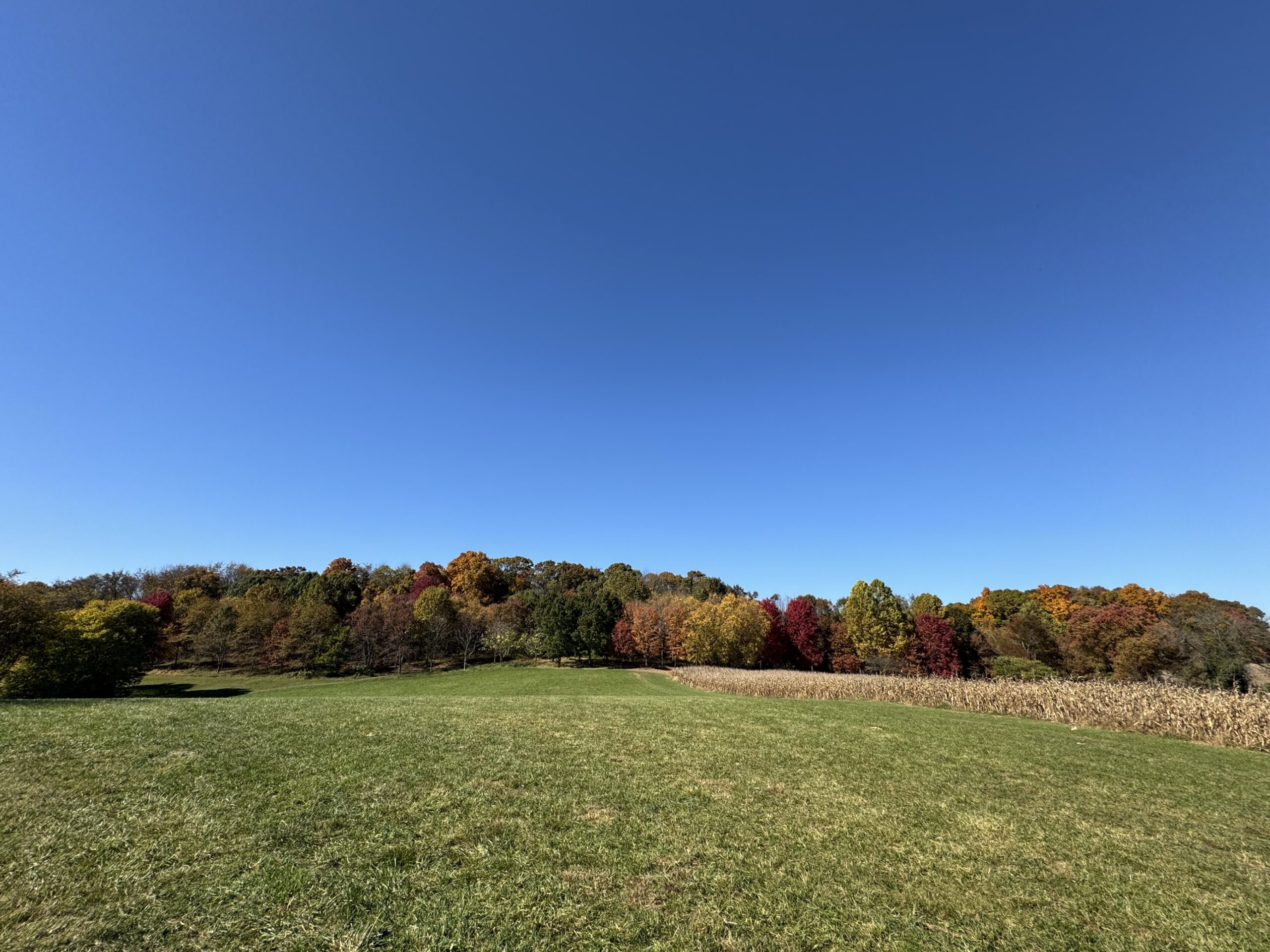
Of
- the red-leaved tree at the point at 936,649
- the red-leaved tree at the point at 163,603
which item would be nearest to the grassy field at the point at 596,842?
the red-leaved tree at the point at 936,649

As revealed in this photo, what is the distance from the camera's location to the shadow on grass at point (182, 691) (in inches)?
1487

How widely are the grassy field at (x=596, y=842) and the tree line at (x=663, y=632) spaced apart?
40.3m

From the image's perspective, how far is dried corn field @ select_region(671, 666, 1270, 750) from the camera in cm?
1514

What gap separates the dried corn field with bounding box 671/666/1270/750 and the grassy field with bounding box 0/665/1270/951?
4.36 metres

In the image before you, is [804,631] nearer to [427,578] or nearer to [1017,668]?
[1017,668]

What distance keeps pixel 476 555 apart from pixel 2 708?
88721 millimetres

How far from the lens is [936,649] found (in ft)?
192

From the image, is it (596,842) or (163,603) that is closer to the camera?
(596,842)

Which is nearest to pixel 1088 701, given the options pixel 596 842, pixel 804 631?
pixel 596 842

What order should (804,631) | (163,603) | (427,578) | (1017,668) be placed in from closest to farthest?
(1017,668), (804,631), (163,603), (427,578)

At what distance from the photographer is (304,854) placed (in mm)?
5379

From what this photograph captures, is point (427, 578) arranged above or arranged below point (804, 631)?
above

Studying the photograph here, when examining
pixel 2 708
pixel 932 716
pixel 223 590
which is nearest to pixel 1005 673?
pixel 932 716

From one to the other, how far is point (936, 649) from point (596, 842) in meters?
65.6
